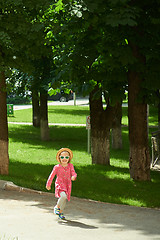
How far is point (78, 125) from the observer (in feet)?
116

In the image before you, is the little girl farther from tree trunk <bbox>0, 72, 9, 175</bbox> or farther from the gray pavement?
tree trunk <bbox>0, 72, 9, 175</bbox>

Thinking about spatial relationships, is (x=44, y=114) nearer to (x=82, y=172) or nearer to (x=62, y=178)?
(x=82, y=172)

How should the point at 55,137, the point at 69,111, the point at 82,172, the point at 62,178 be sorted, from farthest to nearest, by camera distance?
the point at 69,111
the point at 55,137
the point at 82,172
the point at 62,178

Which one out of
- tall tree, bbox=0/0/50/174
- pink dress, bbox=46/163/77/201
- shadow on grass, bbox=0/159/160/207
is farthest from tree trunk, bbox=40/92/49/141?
pink dress, bbox=46/163/77/201

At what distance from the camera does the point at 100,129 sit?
1869cm

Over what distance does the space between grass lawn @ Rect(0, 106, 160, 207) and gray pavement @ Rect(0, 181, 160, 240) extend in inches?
35.9

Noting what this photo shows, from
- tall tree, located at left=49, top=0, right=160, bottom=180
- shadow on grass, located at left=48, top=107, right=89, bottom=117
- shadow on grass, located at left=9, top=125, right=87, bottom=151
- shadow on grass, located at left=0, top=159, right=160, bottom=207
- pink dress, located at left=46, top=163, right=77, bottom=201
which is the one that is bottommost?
shadow on grass, located at left=0, top=159, right=160, bottom=207

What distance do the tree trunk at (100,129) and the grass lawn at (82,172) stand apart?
542mm

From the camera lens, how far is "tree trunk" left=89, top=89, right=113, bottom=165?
18500 millimetres

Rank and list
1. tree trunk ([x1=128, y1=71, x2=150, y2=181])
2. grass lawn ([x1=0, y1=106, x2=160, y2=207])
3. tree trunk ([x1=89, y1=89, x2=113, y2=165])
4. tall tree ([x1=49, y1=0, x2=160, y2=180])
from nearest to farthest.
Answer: tall tree ([x1=49, y1=0, x2=160, y2=180]), grass lawn ([x1=0, y1=106, x2=160, y2=207]), tree trunk ([x1=128, y1=71, x2=150, y2=181]), tree trunk ([x1=89, y1=89, x2=113, y2=165])

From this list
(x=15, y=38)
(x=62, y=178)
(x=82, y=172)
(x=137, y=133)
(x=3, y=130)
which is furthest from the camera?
(x=82, y=172)

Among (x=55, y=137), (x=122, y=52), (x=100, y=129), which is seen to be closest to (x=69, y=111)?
(x=55, y=137)

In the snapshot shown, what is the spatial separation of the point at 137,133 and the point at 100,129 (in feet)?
13.7

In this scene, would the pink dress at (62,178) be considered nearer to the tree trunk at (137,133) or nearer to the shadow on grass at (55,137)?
the tree trunk at (137,133)
